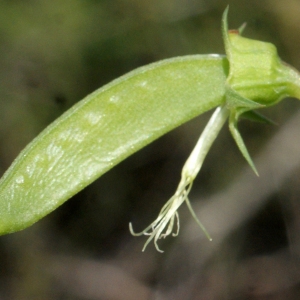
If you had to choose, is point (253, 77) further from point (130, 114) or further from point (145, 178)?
point (145, 178)

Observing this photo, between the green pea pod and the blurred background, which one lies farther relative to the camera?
the blurred background

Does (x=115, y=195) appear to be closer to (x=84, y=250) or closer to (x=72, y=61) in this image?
(x=84, y=250)

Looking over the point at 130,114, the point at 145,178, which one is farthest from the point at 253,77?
the point at 145,178

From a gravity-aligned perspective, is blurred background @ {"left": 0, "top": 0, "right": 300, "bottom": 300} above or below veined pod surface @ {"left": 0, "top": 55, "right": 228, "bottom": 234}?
below

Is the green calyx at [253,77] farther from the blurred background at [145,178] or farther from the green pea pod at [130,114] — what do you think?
the blurred background at [145,178]

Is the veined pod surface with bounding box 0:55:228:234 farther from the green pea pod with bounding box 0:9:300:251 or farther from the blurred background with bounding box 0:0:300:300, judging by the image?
the blurred background with bounding box 0:0:300:300

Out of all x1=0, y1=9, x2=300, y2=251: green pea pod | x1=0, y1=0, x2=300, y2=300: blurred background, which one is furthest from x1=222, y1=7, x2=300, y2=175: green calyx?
x1=0, y1=0, x2=300, y2=300: blurred background

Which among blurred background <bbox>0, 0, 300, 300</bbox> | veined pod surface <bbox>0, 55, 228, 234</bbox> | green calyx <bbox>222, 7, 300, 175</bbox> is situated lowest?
blurred background <bbox>0, 0, 300, 300</bbox>
